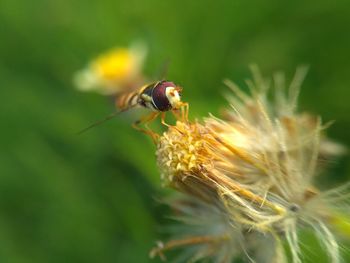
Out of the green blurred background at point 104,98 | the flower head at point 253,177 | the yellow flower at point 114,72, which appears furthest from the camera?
the yellow flower at point 114,72

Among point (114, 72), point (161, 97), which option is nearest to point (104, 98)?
point (114, 72)

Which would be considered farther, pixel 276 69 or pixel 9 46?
pixel 9 46

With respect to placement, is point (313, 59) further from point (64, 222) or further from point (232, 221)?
point (232, 221)

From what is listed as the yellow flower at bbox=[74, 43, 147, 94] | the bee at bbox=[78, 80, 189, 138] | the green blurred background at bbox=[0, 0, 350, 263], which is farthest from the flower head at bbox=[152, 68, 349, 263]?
the yellow flower at bbox=[74, 43, 147, 94]

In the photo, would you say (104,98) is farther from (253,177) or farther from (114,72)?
(253,177)

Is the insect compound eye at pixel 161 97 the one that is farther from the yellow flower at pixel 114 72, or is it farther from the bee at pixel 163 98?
the yellow flower at pixel 114 72

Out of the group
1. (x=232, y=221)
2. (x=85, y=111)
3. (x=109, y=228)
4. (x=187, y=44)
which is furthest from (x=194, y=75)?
(x=232, y=221)

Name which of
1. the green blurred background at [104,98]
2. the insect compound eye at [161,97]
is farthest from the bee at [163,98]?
the green blurred background at [104,98]
